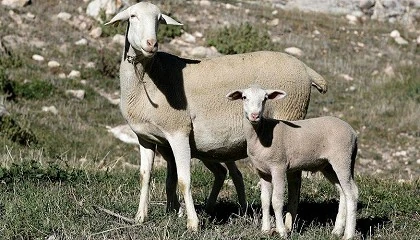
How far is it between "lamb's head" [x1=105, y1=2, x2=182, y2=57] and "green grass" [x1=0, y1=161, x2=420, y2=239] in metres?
1.70

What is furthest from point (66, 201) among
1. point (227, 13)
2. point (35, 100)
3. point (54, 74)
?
point (227, 13)

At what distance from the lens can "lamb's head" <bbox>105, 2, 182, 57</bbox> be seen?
7379mm

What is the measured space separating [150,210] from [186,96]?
4.68 ft

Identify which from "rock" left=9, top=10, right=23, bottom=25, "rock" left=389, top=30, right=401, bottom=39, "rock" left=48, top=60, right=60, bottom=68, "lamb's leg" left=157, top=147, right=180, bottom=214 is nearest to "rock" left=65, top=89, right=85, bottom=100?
"rock" left=48, top=60, right=60, bottom=68

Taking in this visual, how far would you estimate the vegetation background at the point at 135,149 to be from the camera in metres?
8.23

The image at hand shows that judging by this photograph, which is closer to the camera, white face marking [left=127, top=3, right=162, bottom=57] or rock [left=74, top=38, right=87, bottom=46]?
white face marking [left=127, top=3, right=162, bottom=57]

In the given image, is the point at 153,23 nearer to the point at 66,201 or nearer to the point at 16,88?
the point at 66,201

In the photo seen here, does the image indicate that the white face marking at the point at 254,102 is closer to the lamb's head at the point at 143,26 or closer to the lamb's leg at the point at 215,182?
the lamb's head at the point at 143,26

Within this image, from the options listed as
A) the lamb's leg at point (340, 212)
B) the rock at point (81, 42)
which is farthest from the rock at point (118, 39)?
the lamb's leg at point (340, 212)

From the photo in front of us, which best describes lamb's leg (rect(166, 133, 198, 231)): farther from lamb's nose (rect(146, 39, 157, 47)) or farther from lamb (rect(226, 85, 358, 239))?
lamb's nose (rect(146, 39, 157, 47))

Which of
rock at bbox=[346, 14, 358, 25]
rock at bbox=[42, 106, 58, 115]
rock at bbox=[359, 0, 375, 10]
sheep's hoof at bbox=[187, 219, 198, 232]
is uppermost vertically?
sheep's hoof at bbox=[187, 219, 198, 232]

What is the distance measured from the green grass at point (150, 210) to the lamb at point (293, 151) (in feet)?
1.21

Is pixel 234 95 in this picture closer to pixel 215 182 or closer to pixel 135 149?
pixel 215 182

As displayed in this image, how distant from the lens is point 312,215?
30.9 feet
